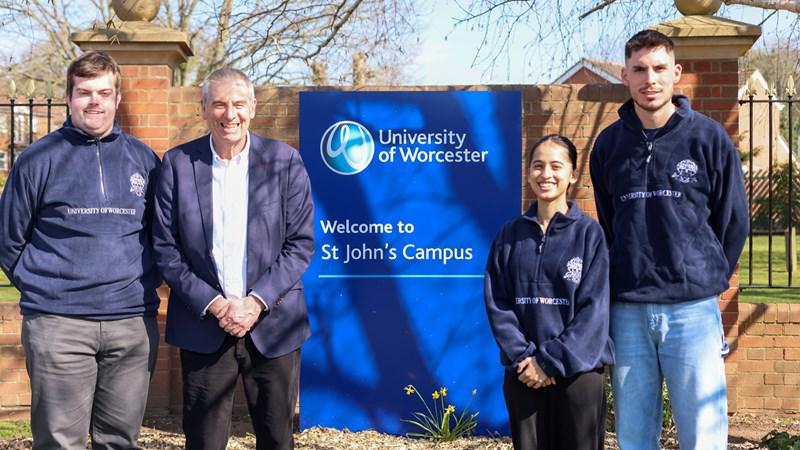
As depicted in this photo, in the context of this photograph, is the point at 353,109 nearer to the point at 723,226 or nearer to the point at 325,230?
the point at 325,230

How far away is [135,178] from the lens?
3621 millimetres

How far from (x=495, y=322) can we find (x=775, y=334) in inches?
126

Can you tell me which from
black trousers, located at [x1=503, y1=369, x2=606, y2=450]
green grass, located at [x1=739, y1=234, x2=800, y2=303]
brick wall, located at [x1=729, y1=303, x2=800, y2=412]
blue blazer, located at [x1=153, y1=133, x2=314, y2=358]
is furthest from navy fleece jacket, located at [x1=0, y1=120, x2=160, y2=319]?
green grass, located at [x1=739, y1=234, x2=800, y2=303]

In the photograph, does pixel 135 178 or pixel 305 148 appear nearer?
pixel 135 178

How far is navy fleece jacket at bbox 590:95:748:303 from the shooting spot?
3.36 m

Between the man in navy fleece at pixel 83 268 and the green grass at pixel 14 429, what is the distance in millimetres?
2198

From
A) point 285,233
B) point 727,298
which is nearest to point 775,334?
point 727,298

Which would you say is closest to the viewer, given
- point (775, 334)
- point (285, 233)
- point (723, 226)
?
point (723, 226)

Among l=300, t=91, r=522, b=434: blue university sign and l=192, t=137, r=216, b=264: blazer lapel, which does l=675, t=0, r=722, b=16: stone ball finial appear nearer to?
l=300, t=91, r=522, b=434: blue university sign

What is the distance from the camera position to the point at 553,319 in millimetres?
3439

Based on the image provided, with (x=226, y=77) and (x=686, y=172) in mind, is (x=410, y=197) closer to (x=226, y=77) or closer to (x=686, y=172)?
(x=226, y=77)

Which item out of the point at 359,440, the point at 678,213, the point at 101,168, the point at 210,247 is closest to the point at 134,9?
the point at 101,168

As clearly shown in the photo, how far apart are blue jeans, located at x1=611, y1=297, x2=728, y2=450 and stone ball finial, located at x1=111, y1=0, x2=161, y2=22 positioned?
3.62 m

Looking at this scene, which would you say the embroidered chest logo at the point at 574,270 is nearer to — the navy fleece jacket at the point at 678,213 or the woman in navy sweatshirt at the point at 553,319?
the woman in navy sweatshirt at the point at 553,319
